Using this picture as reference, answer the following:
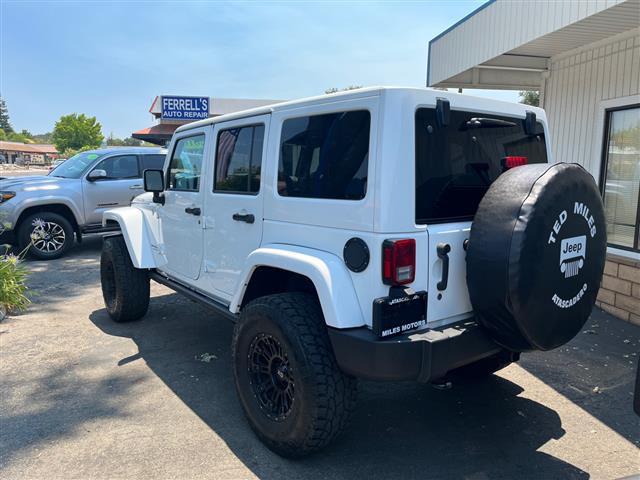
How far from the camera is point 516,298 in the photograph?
8.00 ft

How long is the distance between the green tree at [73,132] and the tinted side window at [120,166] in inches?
3237

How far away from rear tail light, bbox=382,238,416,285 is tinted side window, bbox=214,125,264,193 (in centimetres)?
125

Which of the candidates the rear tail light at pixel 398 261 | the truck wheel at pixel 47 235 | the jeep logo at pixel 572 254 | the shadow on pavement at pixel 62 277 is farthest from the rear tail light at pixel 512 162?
the truck wheel at pixel 47 235

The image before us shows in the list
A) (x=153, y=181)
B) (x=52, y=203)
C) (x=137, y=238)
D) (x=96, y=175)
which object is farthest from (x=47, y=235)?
(x=153, y=181)

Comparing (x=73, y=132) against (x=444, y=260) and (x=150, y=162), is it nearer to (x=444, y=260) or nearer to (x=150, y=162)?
(x=150, y=162)

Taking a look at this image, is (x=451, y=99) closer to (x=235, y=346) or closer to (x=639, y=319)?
(x=235, y=346)

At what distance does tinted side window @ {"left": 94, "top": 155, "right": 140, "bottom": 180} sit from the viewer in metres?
9.21

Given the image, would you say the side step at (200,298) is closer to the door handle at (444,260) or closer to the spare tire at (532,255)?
the door handle at (444,260)

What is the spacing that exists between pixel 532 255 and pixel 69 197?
8.38 m

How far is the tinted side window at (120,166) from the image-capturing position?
30.2ft

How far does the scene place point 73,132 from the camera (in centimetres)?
8306

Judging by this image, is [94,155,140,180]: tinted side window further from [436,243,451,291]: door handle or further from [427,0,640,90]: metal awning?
[436,243,451,291]: door handle

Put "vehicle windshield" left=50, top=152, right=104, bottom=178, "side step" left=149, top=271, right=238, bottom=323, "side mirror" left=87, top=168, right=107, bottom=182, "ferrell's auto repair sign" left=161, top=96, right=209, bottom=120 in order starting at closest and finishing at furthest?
"side step" left=149, top=271, right=238, bottom=323 < "side mirror" left=87, top=168, right=107, bottom=182 < "vehicle windshield" left=50, top=152, right=104, bottom=178 < "ferrell's auto repair sign" left=161, top=96, right=209, bottom=120

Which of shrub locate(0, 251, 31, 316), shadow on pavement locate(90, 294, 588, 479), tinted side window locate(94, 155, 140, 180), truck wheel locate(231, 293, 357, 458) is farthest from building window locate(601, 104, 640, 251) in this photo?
tinted side window locate(94, 155, 140, 180)
